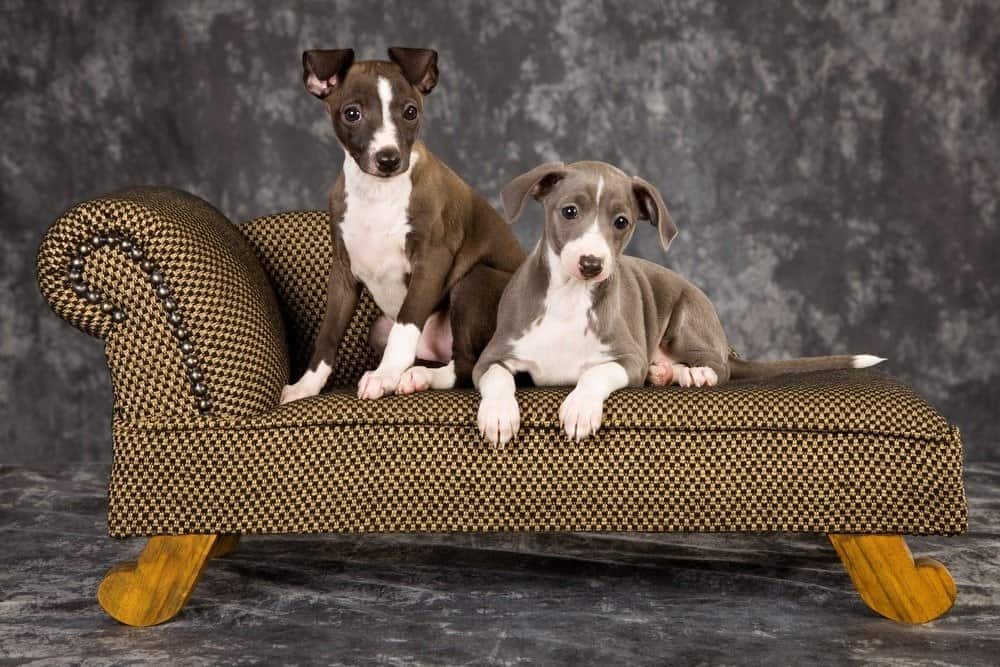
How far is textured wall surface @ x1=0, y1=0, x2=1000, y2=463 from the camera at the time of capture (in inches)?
241

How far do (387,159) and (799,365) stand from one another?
1699mm

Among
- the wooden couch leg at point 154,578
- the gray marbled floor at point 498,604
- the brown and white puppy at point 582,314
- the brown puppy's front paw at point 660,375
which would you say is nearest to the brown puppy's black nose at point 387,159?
the brown and white puppy at point 582,314

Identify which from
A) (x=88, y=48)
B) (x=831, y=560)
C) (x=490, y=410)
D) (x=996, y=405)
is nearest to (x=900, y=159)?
(x=996, y=405)

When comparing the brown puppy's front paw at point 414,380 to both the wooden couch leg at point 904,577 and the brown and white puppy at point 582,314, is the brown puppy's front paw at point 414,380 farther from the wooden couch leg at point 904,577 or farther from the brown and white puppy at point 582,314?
the wooden couch leg at point 904,577

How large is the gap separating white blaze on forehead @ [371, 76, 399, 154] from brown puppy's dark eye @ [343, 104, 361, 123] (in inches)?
3.3

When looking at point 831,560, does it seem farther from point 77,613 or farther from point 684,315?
point 77,613

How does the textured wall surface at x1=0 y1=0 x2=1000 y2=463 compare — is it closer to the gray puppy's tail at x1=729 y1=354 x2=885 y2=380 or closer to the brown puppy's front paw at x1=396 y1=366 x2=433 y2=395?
the gray puppy's tail at x1=729 y1=354 x2=885 y2=380

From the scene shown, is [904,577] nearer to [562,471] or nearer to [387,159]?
[562,471]

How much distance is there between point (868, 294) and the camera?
6293 millimetres

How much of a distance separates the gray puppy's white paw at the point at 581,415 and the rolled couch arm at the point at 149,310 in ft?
3.05

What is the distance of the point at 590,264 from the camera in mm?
3602

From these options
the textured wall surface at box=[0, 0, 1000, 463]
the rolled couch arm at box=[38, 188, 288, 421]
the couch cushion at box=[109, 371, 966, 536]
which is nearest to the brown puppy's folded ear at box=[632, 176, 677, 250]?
the couch cushion at box=[109, 371, 966, 536]

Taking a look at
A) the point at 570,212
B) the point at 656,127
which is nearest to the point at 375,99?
the point at 570,212

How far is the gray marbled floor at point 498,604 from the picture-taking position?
A: 340 cm
